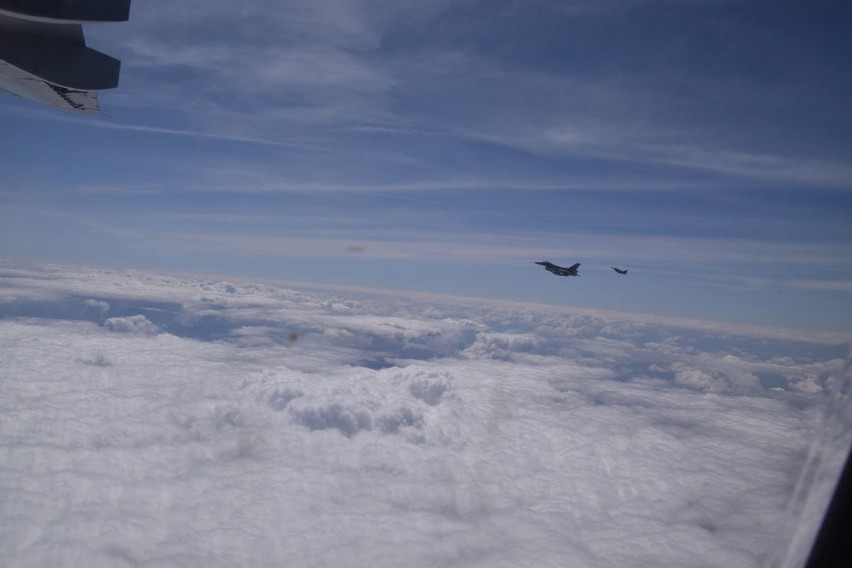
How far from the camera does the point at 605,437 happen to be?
37.0 metres

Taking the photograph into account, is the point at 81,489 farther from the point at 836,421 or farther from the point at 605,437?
the point at 605,437

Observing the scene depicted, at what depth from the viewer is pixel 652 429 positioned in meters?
39.4

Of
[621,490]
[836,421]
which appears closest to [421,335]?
[621,490]

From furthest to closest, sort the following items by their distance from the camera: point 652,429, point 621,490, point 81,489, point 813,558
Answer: point 652,429 → point 621,490 → point 81,489 → point 813,558

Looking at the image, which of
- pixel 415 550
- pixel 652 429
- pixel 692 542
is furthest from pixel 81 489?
pixel 652 429

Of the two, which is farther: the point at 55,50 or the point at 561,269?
the point at 561,269

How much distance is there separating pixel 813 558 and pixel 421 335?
96.6 metres

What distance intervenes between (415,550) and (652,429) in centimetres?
2984

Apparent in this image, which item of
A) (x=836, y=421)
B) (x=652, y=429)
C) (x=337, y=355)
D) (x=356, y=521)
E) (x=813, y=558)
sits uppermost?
(x=836, y=421)

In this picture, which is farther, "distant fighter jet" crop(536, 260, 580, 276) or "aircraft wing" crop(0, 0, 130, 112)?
"distant fighter jet" crop(536, 260, 580, 276)

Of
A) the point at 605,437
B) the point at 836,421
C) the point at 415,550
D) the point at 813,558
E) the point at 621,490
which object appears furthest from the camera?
the point at 605,437

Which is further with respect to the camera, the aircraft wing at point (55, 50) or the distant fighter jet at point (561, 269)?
the distant fighter jet at point (561, 269)

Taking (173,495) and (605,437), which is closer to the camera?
(173,495)

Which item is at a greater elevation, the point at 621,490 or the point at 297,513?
the point at 621,490
